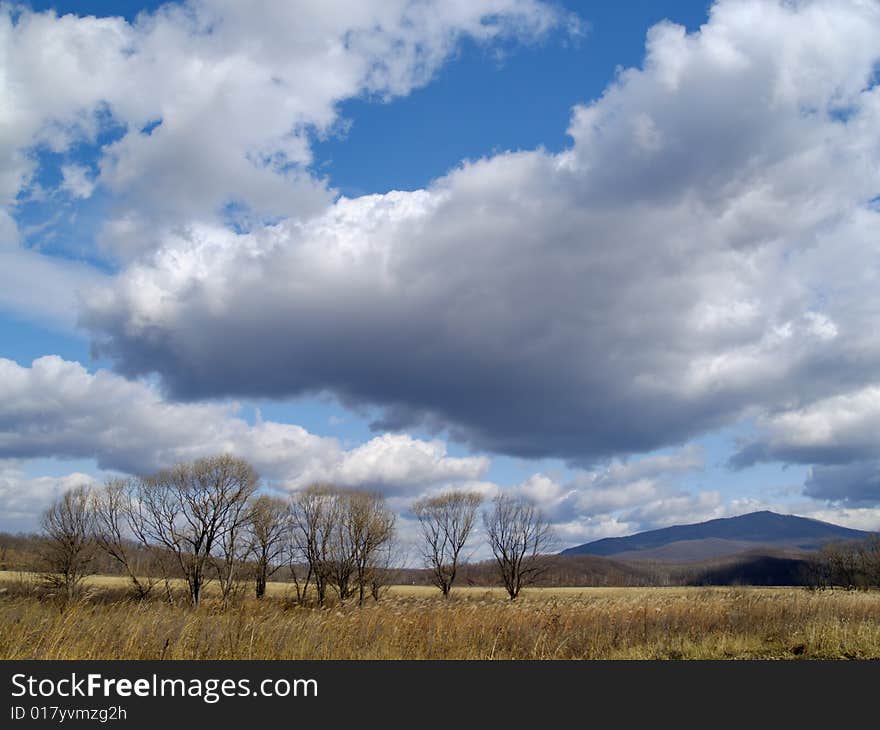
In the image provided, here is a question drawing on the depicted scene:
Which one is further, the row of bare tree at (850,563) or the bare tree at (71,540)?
the row of bare tree at (850,563)

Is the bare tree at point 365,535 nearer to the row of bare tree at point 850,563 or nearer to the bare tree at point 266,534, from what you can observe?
the bare tree at point 266,534

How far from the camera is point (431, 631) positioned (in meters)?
13.0

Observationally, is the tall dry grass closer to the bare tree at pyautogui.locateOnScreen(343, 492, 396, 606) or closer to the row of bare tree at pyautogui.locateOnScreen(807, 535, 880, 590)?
the bare tree at pyautogui.locateOnScreen(343, 492, 396, 606)

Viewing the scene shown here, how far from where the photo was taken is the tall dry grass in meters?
9.65

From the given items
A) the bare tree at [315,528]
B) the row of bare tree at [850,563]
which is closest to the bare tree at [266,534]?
the bare tree at [315,528]

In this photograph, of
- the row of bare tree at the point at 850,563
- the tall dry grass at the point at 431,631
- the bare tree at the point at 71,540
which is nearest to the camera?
the tall dry grass at the point at 431,631

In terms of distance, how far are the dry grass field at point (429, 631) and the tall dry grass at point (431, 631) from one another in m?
0.03

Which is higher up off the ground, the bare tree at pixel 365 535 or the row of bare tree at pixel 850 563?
the bare tree at pixel 365 535

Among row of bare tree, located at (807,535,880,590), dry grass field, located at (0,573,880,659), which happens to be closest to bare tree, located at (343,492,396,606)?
dry grass field, located at (0,573,880,659)

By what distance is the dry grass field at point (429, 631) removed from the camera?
9656mm

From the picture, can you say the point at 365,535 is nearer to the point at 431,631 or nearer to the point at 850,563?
the point at 431,631
